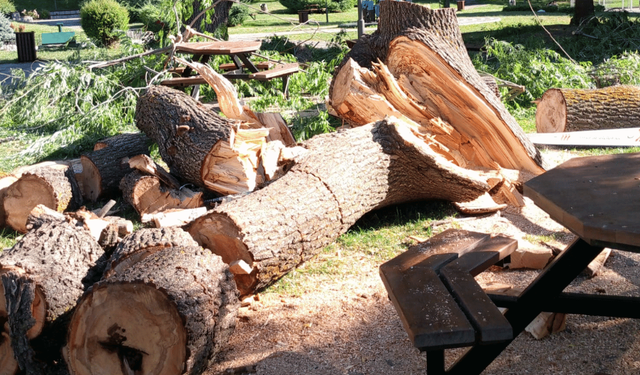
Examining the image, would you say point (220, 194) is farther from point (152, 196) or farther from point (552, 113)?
point (552, 113)

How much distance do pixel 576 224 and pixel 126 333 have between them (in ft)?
6.25

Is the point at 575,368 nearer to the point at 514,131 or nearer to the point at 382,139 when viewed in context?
the point at 382,139

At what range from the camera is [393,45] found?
5.55 meters

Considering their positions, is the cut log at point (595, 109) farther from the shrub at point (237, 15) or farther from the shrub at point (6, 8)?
the shrub at point (6, 8)

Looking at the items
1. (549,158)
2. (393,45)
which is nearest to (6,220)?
(393,45)

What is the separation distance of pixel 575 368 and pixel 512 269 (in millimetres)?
1106

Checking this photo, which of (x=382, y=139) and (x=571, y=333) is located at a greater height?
(x=382, y=139)

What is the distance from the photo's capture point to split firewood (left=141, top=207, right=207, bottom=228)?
4.72m

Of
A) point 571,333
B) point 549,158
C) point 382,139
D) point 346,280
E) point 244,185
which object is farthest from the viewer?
point 549,158

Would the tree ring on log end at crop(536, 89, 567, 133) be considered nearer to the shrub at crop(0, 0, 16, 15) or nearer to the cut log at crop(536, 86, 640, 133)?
the cut log at crop(536, 86, 640, 133)

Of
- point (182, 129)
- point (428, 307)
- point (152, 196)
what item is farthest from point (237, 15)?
point (428, 307)

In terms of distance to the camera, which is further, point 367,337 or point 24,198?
point 24,198

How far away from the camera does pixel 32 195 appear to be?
5.10 m

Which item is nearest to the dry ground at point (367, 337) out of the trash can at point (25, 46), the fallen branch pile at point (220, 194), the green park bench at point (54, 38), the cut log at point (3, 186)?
the fallen branch pile at point (220, 194)
